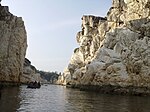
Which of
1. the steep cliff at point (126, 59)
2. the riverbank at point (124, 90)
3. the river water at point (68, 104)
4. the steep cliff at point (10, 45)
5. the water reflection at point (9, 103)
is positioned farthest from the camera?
the steep cliff at point (10, 45)

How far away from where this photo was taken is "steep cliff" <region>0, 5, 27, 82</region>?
8812cm

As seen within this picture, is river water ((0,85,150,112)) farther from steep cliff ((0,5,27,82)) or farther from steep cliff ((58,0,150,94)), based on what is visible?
steep cliff ((0,5,27,82))

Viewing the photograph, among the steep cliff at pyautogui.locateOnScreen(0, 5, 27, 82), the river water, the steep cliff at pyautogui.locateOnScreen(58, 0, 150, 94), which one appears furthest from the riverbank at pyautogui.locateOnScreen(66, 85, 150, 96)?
the steep cliff at pyautogui.locateOnScreen(0, 5, 27, 82)

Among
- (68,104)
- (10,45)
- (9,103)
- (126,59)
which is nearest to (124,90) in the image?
(126,59)

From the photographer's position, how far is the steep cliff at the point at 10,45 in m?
88.1

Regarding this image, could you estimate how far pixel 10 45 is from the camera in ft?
310

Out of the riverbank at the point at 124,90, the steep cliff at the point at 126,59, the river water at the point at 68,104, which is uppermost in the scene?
the steep cliff at the point at 126,59

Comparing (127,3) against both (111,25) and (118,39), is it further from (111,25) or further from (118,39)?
(118,39)

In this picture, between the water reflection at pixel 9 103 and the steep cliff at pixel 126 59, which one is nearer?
the water reflection at pixel 9 103

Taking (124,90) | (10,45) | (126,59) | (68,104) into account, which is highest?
(10,45)

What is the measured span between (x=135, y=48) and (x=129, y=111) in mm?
39068

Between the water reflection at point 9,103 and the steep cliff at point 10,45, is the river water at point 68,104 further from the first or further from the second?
the steep cliff at point 10,45

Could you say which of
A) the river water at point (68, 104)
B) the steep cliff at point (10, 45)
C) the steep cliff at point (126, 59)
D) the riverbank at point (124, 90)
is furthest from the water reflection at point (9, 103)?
the steep cliff at point (10, 45)

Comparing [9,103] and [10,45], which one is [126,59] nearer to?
[9,103]
